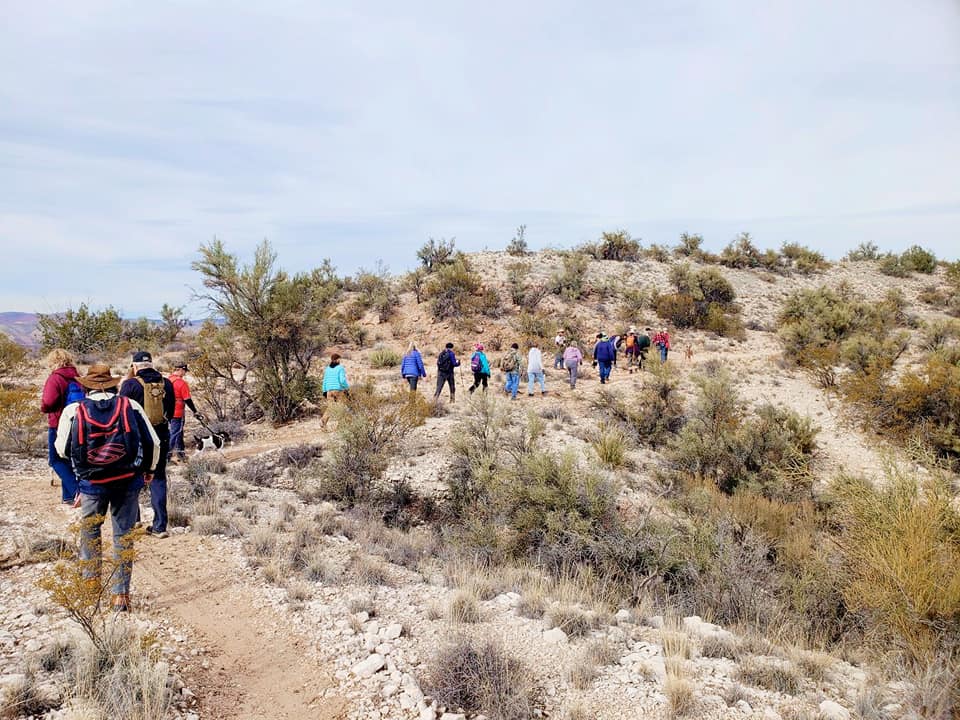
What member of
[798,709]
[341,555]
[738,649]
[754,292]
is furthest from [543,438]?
[754,292]

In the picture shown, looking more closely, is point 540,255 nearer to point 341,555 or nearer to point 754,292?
point 754,292

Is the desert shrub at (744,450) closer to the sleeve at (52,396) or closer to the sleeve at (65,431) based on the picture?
the sleeve at (65,431)

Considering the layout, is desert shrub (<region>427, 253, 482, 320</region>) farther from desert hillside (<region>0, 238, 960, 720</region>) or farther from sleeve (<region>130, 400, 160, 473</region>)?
sleeve (<region>130, 400, 160, 473</region>)

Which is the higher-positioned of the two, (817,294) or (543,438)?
(817,294)

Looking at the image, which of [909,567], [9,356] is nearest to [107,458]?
[909,567]

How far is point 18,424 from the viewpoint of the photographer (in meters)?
10.6

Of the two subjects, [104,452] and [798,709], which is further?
[104,452]

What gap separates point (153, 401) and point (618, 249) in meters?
36.1

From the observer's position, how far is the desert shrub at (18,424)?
10484 millimetres

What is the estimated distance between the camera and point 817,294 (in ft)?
104

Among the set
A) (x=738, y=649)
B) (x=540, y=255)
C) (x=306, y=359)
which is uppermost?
(x=540, y=255)

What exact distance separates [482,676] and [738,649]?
214cm

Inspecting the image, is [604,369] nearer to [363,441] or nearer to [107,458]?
[363,441]

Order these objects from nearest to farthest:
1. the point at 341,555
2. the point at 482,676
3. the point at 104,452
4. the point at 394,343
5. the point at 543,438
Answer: the point at 482,676 → the point at 104,452 → the point at 341,555 → the point at 543,438 → the point at 394,343
